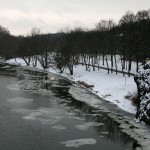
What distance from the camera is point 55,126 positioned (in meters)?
30.6

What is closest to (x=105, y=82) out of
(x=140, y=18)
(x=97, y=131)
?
(x=140, y=18)

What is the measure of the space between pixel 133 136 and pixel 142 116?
18.8 ft

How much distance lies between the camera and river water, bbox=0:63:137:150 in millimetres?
25266

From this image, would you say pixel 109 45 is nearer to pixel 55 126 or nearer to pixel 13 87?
pixel 13 87

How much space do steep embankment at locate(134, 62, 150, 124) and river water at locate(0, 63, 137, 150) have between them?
337 centimetres

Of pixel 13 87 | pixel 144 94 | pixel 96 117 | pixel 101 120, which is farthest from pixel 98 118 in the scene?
pixel 13 87

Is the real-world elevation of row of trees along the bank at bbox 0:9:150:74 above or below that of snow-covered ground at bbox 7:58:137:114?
above

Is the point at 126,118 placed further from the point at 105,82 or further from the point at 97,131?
the point at 105,82

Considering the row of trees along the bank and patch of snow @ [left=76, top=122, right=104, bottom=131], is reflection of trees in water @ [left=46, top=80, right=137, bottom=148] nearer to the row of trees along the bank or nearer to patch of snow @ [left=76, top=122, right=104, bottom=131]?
patch of snow @ [left=76, top=122, right=104, bottom=131]

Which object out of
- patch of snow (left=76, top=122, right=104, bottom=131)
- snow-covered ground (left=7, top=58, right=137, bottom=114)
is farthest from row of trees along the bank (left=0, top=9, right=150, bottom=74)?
patch of snow (left=76, top=122, right=104, bottom=131)

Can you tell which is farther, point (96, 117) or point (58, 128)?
point (96, 117)

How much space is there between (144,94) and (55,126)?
11.8m

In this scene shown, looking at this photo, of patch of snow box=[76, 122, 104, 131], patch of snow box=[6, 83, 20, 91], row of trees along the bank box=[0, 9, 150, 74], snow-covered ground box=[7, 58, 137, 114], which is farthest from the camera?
row of trees along the bank box=[0, 9, 150, 74]

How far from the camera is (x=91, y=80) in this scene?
64.6 m
